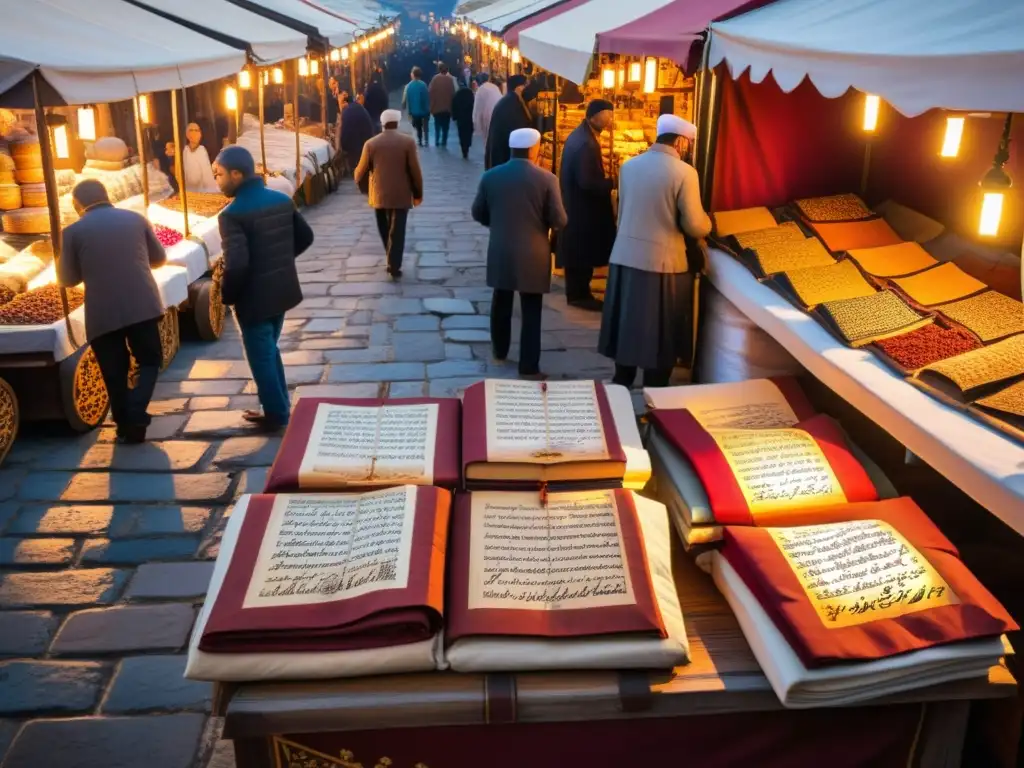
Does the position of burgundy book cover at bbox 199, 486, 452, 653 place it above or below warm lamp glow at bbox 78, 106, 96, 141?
below

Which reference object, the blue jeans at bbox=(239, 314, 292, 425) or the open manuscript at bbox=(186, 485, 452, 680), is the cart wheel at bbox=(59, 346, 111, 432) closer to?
the blue jeans at bbox=(239, 314, 292, 425)

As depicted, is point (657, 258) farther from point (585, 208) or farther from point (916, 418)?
point (916, 418)

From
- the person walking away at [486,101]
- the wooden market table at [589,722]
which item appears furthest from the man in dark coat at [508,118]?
the wooden market table at [589,722]

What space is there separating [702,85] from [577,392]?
323cm

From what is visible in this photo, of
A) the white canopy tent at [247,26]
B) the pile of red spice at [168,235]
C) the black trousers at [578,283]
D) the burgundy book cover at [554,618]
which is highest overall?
the white canopy tent at [247,26]

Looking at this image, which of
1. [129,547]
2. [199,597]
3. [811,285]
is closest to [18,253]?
[129,547]

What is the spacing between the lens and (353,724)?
5.74 ft

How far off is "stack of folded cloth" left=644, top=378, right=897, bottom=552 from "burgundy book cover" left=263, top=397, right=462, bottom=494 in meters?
0.57

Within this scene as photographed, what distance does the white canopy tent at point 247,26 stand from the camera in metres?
8.84

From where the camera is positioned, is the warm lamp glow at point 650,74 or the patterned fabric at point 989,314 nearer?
the patterned fabric at point 989,314

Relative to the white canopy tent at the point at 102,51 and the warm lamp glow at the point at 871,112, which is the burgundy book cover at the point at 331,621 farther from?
the warm lamp glow at the point at 871,112

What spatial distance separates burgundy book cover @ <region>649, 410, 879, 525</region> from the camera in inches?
86.1

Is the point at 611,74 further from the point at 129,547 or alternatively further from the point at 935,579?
the point at 935,579

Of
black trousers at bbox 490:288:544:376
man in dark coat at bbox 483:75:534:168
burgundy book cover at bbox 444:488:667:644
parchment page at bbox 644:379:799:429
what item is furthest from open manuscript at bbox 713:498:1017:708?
man in dark coat at bbox 483:75:534:168
